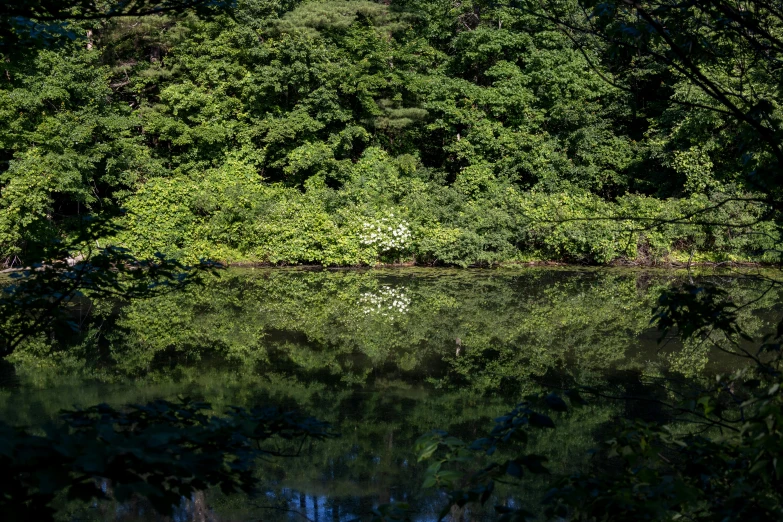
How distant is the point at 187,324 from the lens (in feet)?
34.4

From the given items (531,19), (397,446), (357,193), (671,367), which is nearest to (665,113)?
(531,19)

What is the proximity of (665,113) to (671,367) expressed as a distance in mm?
12543

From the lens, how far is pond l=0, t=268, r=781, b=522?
17.1ft

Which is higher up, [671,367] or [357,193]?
[671,367]

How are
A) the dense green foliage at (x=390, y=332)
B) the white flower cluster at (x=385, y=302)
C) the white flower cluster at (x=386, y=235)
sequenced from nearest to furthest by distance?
1. the dense green foliage at (x=390, y=332)
2. the white flower cluster at (x=385, y=302)
3. the white flower cluster at (x=386, y=235)

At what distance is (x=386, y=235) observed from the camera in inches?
637

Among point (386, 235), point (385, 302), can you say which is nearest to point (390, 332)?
point (385, 302)

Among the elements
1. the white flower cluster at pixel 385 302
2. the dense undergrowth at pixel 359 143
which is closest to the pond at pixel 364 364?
the white flower cluster at pixel 385 302

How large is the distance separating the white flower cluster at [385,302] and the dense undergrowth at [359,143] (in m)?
3.21

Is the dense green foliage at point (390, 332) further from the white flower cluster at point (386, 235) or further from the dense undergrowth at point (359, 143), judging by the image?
the dense undergrowth at point (359, 143)

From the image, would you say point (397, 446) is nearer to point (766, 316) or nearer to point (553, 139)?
point (766, 316)

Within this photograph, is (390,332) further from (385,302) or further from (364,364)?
(385,302)

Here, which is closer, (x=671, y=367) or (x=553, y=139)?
(x=671, y=367)

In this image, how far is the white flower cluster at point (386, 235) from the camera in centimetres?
1614
